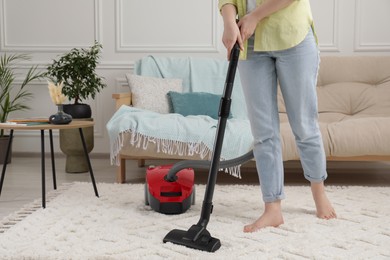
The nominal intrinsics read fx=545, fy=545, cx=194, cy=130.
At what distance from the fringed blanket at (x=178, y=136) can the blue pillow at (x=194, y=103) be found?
49 centimetres

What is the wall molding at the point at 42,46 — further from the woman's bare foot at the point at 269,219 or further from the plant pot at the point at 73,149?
the woman's bare foot at the point at 269,219

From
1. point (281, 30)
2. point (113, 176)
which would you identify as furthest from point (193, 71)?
point (281, 30)

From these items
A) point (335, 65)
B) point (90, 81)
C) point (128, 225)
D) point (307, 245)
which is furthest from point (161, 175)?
point (335, 65)

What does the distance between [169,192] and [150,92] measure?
54.0 inches

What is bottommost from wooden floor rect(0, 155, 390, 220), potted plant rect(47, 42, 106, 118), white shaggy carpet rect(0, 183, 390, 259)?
wooden floor rect(0, 155, 390, 220)

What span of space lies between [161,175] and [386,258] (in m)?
1.02

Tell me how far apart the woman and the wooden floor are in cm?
120

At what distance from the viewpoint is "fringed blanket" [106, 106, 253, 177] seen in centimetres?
299

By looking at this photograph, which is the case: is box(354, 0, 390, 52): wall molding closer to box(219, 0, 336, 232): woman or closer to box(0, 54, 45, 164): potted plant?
box(219, 0, 336, 232): woman

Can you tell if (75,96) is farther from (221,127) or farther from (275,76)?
(221,127)

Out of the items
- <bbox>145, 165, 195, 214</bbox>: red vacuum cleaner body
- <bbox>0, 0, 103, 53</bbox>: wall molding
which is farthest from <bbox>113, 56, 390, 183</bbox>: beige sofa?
<bbox>0, 0, 103, 53</bbox>: wall molding

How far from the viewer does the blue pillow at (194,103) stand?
3594mm

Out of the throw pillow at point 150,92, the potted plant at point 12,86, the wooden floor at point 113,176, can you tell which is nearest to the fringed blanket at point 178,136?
the wooden floor at point 113,176

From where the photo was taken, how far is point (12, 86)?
4406mm
